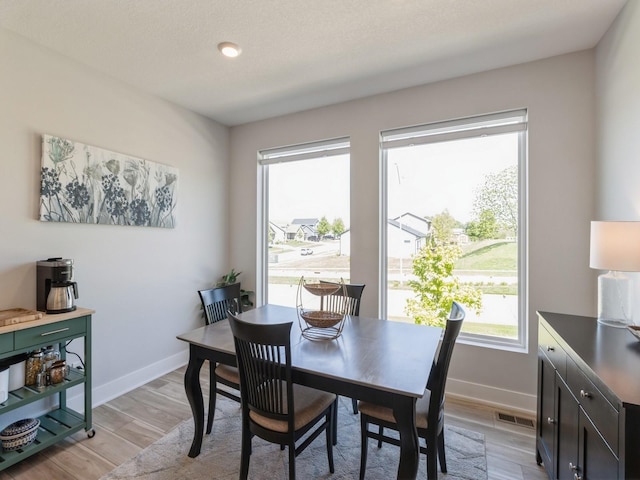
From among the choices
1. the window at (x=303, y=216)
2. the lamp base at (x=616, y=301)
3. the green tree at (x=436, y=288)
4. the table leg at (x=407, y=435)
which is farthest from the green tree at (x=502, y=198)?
the table leg at (x=407, y=435)

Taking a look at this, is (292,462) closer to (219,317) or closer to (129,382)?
(219,317)

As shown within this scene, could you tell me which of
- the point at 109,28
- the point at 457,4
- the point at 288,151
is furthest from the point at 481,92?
the point at 109,28

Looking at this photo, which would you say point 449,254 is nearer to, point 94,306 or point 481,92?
point 481,92

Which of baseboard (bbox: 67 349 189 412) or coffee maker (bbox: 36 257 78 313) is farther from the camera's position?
baseboard (bbox: 67 349 189 412)

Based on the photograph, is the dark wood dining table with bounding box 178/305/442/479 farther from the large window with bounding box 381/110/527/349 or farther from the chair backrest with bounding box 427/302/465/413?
the large window with bounding box 381/110/527/349

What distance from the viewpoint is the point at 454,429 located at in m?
2.29

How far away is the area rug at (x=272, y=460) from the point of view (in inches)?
72.3

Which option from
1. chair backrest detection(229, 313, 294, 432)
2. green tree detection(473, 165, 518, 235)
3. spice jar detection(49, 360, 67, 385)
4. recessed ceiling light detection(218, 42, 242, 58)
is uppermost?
recessed ceiling light detection(218, 42, 242, 58)

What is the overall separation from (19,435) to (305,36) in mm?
3207

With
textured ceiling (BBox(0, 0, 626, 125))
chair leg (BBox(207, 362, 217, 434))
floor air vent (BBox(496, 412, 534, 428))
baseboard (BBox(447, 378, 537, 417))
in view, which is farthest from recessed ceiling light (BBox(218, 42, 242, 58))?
floor air vent (BBox(496, 412, 534, 428))

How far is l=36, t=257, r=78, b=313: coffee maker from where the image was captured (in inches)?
84.6

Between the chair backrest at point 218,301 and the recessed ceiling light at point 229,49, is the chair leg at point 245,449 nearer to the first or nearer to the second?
the chair backrest at point 218,301

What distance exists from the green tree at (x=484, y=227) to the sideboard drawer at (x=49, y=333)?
3.25 metres

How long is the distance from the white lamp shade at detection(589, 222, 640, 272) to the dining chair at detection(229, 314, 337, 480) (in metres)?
1.70
